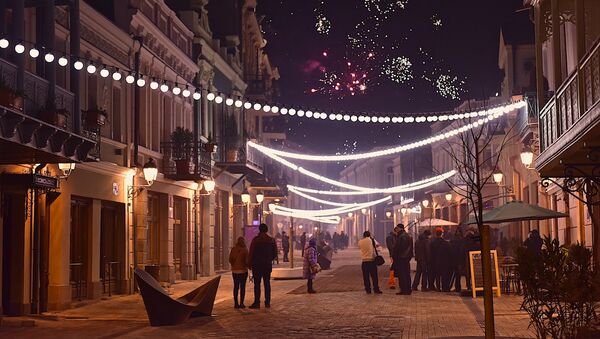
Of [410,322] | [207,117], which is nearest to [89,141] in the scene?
[410,322]

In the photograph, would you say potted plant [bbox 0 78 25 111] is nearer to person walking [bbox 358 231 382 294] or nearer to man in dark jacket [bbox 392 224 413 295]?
person walking [bbox 358 231 382 294]

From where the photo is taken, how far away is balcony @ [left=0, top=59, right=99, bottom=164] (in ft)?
50.6

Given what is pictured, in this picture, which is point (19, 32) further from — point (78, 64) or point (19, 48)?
point (19, 48)

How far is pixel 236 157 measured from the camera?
120ft

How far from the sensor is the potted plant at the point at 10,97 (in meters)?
15.5

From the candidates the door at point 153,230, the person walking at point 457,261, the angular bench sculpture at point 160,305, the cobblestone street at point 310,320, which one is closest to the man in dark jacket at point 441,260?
the person walking at point 457,261

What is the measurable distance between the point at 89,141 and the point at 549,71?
14261 mm

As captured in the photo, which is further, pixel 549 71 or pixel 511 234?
pixel 511 234

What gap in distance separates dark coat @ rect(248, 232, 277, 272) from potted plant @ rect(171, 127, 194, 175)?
875cm

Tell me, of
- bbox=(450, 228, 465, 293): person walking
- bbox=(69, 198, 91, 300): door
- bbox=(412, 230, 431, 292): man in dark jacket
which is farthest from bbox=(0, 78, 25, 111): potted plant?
bbox=(450, 228, 465, 293): person walking

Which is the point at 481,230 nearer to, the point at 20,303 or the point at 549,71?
the point at 20,303

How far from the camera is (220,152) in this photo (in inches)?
1475

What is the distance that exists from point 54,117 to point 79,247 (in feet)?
18.9

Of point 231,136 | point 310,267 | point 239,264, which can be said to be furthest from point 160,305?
point 231,136
